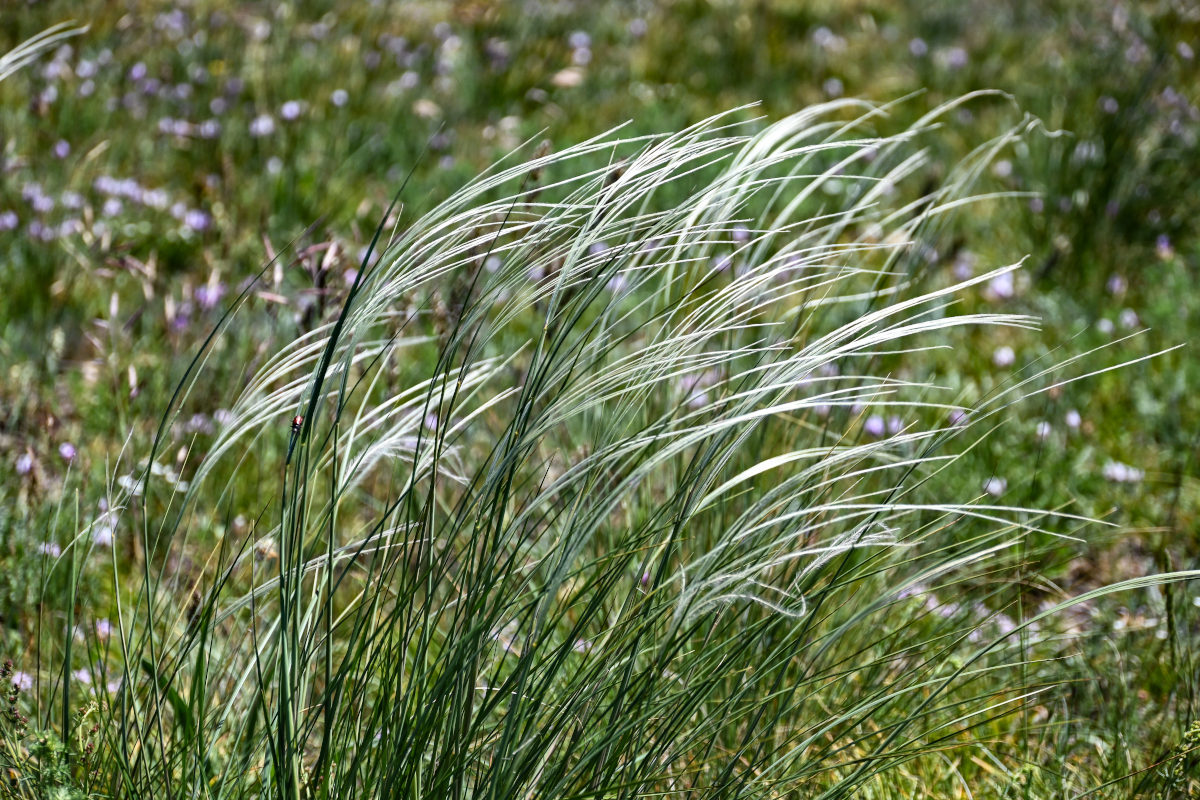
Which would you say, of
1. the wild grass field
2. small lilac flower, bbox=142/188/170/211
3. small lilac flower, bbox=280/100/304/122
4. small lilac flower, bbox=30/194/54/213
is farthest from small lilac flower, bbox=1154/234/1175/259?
small lilac flower, bbox=30/194/54/213

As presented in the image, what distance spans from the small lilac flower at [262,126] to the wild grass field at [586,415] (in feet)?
0.12

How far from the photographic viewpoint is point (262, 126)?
4230mm

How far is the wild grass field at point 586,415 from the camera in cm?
129

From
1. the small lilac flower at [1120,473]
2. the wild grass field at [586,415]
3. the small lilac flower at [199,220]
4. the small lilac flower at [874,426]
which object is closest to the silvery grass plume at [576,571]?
the wild grass field at [586,415]

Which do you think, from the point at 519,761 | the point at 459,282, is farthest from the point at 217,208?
the point at 519,761

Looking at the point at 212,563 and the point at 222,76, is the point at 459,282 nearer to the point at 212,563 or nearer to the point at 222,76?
the point at 212,563

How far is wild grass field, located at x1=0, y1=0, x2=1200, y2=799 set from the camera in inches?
50.6

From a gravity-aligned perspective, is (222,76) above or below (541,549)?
above

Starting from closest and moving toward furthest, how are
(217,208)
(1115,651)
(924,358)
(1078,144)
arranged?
(1115,651) → (924,358) → (217,208) → (1078,144)

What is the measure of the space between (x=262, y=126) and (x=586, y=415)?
9.14 ft

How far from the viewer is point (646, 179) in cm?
133

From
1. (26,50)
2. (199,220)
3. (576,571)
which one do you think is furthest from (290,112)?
(576,571)

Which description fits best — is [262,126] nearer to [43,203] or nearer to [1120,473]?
[43,203]

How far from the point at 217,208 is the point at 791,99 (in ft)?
11.4
